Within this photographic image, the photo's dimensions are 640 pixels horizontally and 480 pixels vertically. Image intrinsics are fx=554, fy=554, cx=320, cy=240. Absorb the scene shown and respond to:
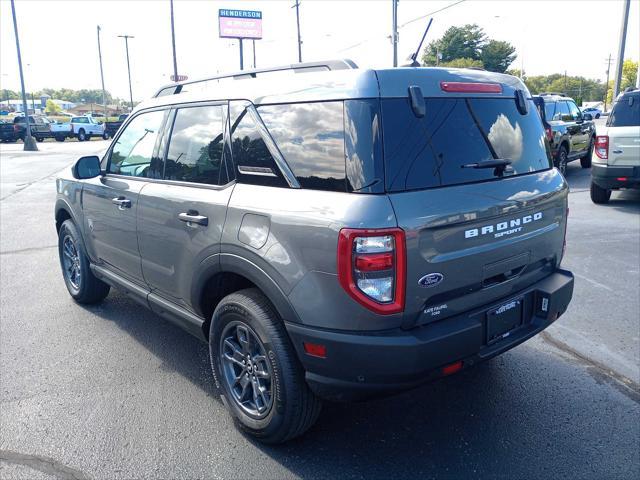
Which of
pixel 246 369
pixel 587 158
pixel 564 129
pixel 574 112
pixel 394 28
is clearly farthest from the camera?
pixel 394 28

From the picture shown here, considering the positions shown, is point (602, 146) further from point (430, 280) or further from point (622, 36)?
point (622, 36)

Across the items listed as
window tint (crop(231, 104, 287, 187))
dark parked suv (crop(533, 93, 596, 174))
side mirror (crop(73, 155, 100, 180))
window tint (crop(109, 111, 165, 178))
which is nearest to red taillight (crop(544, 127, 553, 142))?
dark parked suv (crop(533, 93, 596, 174))

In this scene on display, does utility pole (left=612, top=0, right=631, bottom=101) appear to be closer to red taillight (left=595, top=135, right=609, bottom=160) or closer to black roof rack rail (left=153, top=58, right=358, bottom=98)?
red taillight (left=595, top=135, right=609, bottom=160)

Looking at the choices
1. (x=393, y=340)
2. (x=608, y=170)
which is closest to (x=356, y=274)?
(x=393, y=340)

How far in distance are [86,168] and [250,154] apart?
2065mm

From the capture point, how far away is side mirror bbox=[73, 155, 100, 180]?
14.6ft

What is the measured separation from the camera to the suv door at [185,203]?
321 cm

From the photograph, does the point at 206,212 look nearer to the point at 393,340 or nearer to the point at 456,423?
the point at 393,340

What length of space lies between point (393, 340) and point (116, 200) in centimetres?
261

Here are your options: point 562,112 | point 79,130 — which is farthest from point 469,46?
point 562,112

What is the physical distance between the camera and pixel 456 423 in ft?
10.7

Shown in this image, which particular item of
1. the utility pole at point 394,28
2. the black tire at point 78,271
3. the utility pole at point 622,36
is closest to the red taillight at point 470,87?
the black tire at point 78,271

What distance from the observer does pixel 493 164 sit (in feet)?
9.75

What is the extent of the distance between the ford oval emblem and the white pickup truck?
144 feet
